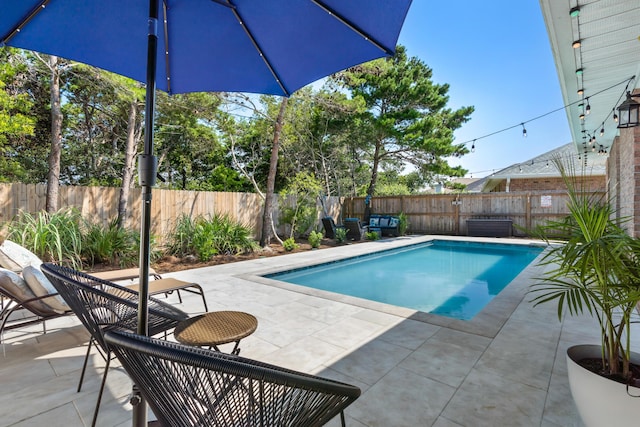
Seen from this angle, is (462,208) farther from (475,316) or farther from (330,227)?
(475,316)

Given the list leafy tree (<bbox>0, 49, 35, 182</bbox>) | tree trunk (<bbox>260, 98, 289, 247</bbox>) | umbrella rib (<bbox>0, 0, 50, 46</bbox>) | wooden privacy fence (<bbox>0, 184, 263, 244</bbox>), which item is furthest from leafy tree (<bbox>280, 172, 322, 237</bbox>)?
umbrella rib (<bbox>0, 0, 50, 46</bbox>)

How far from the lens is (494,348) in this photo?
2523 mm

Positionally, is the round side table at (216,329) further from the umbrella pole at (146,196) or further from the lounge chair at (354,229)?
the lounge chair at (354,229)

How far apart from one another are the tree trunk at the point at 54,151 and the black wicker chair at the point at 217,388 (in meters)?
6.34

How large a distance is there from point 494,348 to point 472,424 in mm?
1061

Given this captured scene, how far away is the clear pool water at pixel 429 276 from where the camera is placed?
4.97m

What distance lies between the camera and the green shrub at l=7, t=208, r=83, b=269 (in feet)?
15.9

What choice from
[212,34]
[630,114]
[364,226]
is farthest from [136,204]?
[630,114]

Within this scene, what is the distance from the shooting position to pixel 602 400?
1409mm

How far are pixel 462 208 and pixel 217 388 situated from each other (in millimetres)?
12786

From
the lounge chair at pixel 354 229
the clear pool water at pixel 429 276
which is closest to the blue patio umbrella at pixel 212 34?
the clear pool water at pixel 429 276

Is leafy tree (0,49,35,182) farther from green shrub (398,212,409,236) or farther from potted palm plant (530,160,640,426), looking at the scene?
green shrub (398,212,409,236)

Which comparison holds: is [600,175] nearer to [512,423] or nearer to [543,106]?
[543,106]

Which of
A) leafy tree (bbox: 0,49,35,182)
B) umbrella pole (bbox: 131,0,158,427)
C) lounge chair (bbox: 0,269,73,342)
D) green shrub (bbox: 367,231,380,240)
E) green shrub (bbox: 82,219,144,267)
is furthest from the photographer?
green shrub (bbox: 367,231,380,240)
